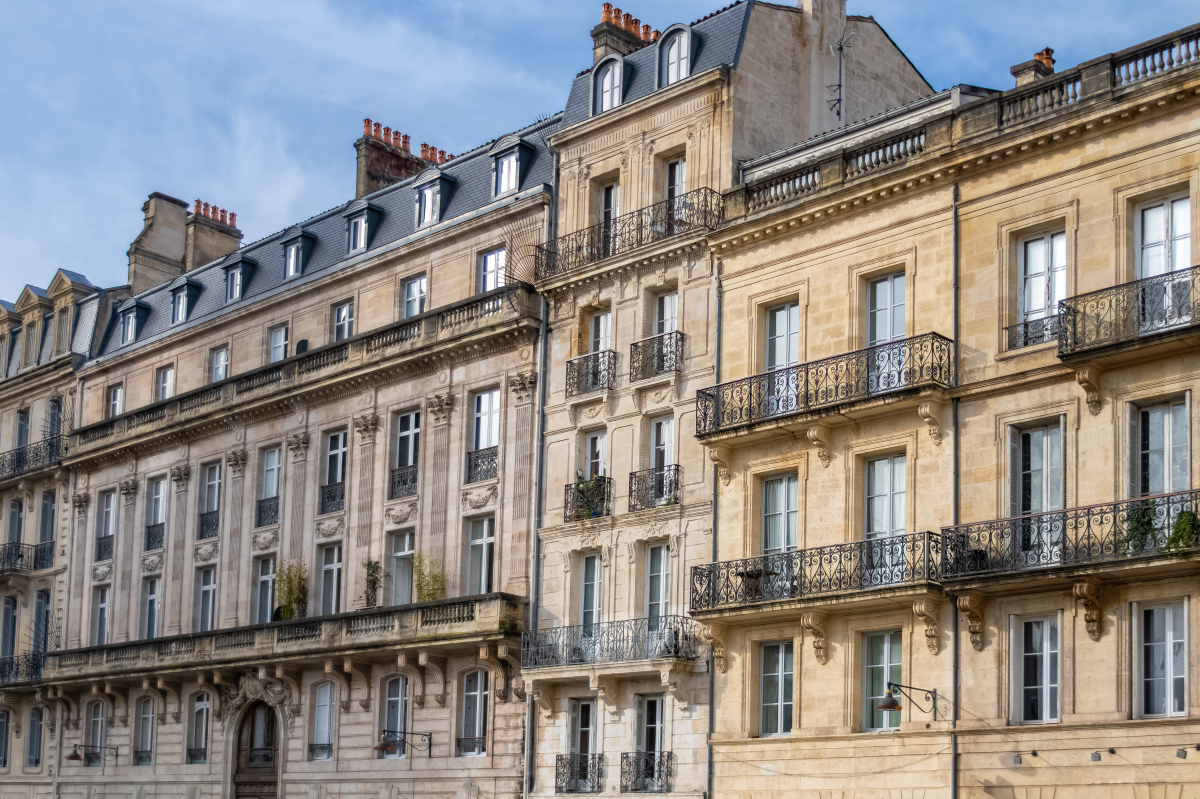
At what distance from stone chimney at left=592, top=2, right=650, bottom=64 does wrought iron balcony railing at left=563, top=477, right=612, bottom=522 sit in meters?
9.40

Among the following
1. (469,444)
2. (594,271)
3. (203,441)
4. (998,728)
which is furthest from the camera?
(203,441)

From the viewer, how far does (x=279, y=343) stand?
41.3m

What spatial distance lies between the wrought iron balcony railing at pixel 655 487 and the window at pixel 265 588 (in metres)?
12.1

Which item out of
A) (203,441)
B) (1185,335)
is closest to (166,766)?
(203,441)

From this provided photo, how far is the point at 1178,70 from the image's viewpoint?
2320 centimetres

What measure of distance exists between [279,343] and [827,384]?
18310 millimetres

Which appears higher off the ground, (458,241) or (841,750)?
(458,241)

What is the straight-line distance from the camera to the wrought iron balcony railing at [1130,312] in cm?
2256

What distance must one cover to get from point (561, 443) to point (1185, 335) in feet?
43.6

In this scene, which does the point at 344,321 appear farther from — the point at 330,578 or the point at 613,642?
the point at 613,642

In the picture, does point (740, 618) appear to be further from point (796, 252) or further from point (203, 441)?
point (203, 441)

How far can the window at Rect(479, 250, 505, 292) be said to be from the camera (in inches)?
1393

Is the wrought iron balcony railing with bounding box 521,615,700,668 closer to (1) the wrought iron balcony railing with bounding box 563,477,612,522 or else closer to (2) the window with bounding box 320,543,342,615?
(1) the wrought iron balcony railing with bounding box 563,477,612,522

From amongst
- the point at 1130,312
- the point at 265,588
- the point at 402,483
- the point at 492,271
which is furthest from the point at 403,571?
the point at 1130,312
